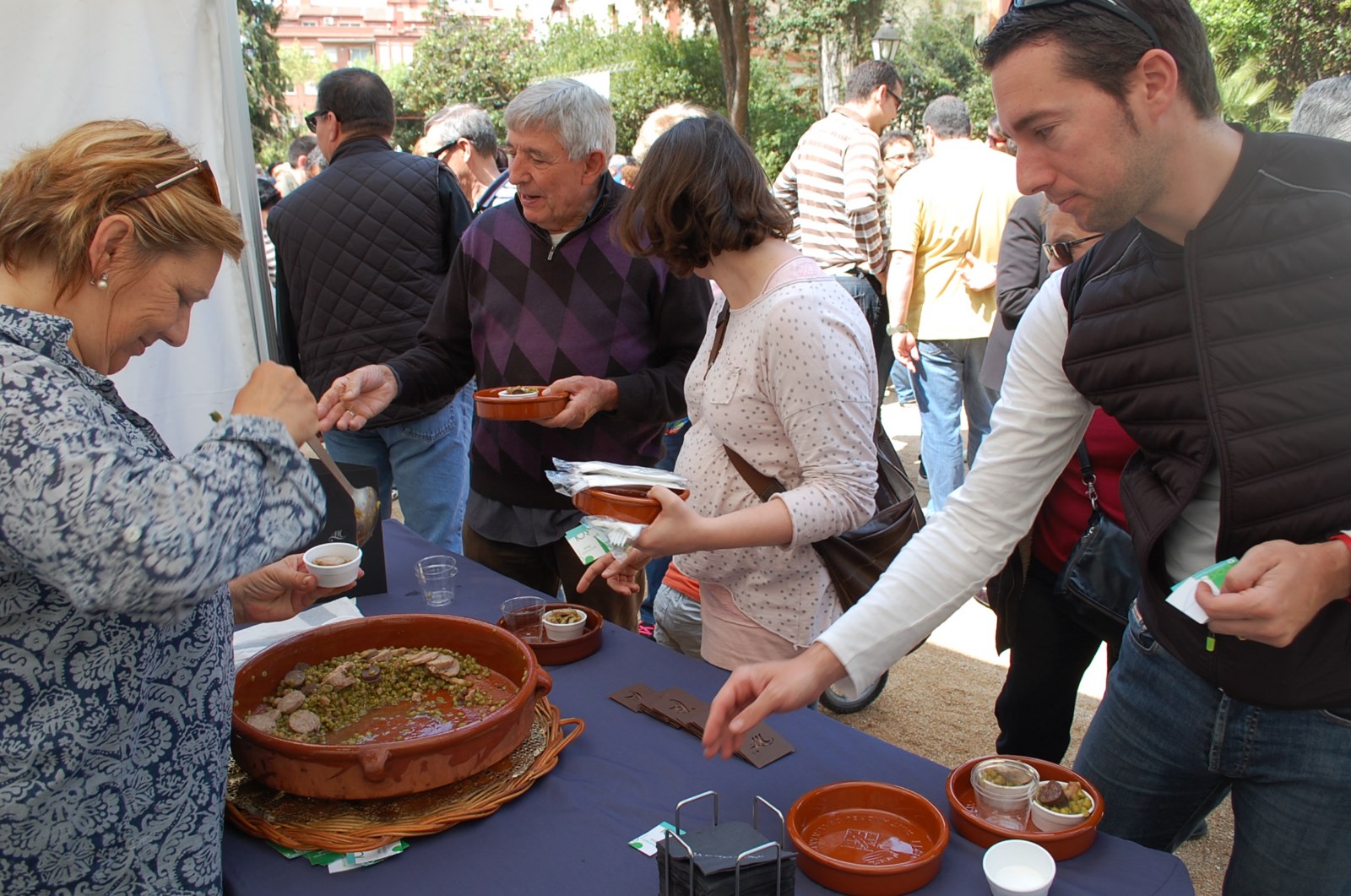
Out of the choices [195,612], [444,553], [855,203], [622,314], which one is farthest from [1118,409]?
[855,203]

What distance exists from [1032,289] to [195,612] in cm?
309

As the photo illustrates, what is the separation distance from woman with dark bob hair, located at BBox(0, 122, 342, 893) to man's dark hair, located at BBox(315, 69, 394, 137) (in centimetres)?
255

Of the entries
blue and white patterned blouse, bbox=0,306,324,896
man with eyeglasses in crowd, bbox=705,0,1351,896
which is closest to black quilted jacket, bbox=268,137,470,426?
blue and white patterned blouse, bbox=0,306,324,896

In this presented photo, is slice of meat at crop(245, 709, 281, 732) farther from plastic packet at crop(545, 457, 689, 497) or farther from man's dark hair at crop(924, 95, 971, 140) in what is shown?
man's dark hair at crop(924, 95, 971, 140)

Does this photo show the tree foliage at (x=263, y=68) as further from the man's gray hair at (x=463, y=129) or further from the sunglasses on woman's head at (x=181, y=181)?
the sunglasses on woman's head at (x=181, y=181)

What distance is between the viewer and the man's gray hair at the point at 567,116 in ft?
8.32

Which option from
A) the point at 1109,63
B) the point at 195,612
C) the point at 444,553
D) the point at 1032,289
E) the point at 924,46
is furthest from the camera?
the point at 924,46

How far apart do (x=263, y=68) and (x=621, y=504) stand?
22785mm

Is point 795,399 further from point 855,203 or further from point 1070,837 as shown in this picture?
point 855,203

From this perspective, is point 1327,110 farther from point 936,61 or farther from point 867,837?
point 936,61

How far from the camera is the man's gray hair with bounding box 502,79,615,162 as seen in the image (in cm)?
254

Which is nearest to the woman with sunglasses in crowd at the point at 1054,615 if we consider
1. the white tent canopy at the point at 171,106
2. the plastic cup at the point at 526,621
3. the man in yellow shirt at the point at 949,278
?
the plastic cup at the point at 526,621

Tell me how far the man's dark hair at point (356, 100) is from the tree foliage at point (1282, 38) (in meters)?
15.7

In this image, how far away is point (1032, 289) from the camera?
3.56 meters
